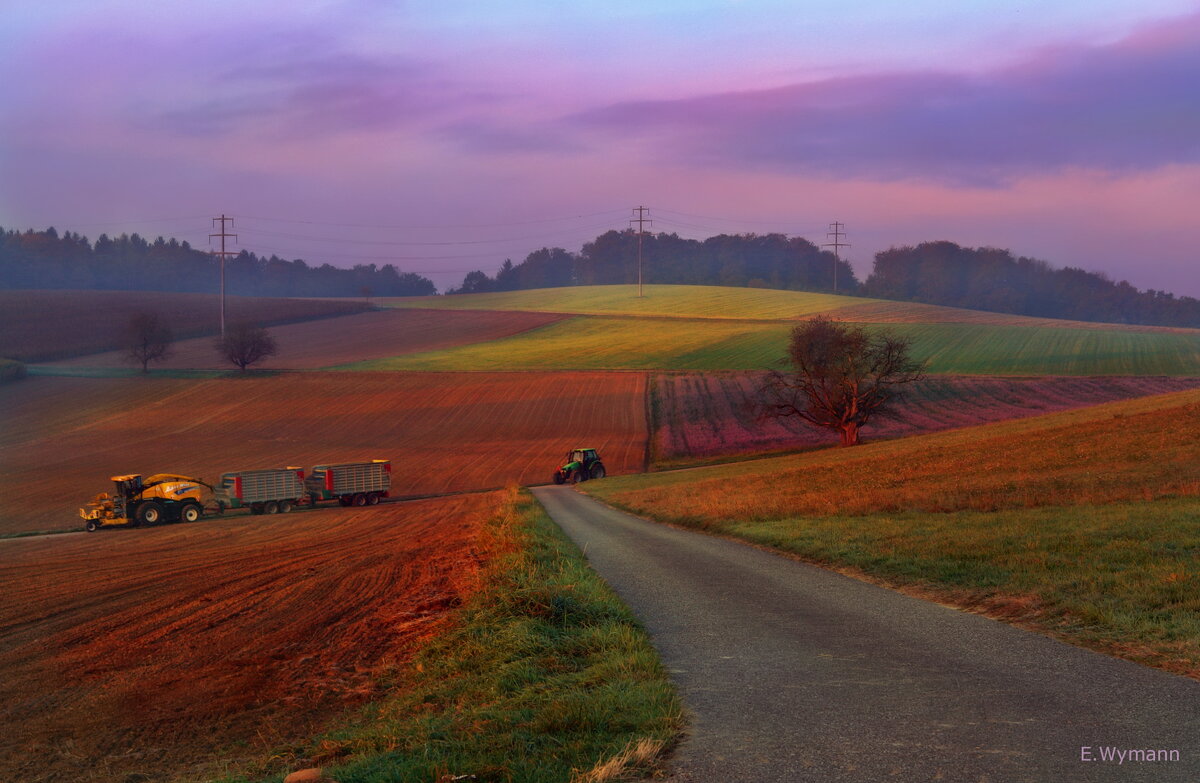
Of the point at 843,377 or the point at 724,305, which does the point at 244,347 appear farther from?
the point at 724,305

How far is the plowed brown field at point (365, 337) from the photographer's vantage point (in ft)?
294

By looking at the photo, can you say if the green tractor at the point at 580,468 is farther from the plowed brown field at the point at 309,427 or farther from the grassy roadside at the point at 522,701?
the grassy roadside at the point at 522,701

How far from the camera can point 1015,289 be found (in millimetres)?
156125

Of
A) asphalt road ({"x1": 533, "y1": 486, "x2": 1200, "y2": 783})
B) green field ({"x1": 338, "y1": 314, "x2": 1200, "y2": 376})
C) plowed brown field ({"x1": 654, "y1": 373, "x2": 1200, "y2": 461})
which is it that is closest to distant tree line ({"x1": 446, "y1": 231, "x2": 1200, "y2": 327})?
green field ({"x1": 338, "y1": 314, "x2": 1200, "y2": 376})

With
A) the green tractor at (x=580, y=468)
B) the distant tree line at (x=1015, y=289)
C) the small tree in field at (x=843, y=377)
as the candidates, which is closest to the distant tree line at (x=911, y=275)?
the distant tree line at (x=1015, y=289)

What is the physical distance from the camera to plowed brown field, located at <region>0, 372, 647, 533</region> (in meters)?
50.5

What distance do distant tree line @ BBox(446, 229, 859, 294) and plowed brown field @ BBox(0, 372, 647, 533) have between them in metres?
102

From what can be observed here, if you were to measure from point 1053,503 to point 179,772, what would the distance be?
1619 centimetres

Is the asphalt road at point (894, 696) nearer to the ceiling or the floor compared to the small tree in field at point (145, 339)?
nearer to the floor

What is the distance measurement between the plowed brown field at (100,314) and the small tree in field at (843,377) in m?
65.0

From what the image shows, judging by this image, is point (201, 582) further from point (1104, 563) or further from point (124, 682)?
point (1104, 563)

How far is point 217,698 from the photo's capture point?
36.7 ft

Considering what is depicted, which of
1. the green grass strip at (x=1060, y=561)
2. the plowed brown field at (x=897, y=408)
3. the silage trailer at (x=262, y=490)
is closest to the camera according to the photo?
the green grass strip at (x=1060, y=561)

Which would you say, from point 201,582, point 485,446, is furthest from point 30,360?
point 201,582
